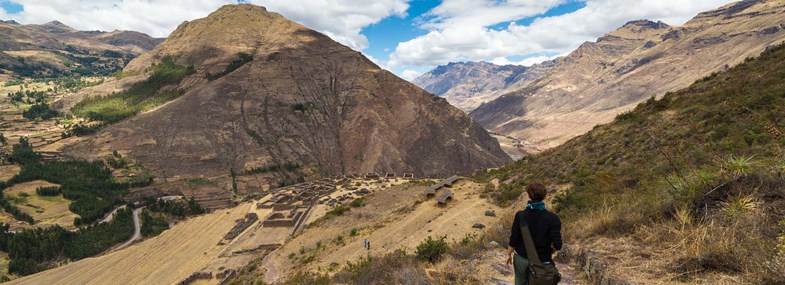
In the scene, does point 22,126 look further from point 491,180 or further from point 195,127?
point 491,180

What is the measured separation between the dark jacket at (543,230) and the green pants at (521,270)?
0.30 feet

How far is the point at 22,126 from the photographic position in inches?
4429

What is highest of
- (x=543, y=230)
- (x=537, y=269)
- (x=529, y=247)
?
(x=543, y=230)

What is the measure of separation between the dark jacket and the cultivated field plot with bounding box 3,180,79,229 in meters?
79.7

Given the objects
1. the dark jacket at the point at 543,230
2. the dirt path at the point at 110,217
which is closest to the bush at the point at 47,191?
the dirt path at the point at 110,217

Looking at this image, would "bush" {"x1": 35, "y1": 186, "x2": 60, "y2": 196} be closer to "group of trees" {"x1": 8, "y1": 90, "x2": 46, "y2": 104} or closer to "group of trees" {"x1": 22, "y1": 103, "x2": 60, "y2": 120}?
"group of trees" {"x1": 22, "y1": 103, "x2": 60, "y2": 120}

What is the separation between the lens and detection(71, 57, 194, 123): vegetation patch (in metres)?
111

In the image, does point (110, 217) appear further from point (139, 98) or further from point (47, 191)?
point (139, 98)

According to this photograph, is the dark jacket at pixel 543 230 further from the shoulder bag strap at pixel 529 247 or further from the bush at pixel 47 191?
the bush at pixel 47 191

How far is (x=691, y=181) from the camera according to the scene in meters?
8.67

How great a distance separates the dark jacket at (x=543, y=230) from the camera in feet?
19.8

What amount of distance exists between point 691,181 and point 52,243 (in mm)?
74510

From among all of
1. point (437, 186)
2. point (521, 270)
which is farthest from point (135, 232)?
point (521, 270)

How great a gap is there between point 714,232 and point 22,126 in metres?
161
